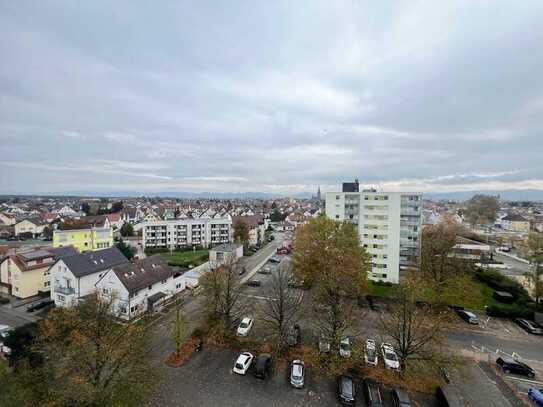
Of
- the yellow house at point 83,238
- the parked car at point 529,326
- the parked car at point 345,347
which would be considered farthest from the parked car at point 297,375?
the yellow house at point 83,238

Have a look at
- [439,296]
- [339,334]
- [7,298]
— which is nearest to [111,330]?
[339,334]

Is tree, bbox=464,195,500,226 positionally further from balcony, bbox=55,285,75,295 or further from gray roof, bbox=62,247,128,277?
balcony, bbox=55,285,75,295

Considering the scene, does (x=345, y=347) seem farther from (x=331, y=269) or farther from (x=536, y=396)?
(x=536, y=396)

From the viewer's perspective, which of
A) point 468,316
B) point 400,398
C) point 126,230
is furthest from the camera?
point 126,230

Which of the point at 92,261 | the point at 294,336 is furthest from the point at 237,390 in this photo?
the point at 92,261

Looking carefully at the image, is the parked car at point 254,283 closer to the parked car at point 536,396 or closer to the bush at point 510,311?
the parked car at point 536,396

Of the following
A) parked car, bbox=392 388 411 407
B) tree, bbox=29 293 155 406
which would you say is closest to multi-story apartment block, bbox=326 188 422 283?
parked car, bbox=392 388 411 407
